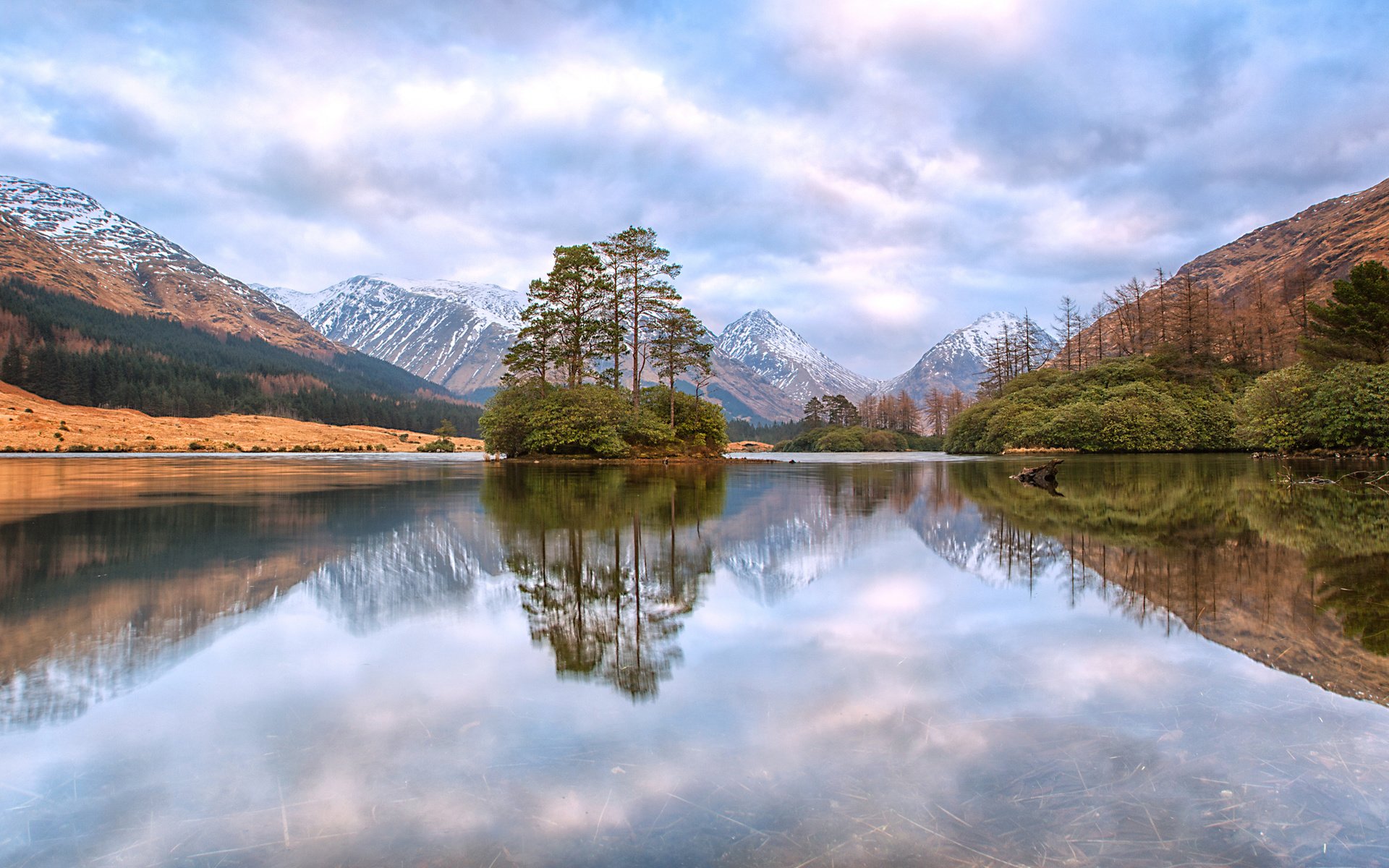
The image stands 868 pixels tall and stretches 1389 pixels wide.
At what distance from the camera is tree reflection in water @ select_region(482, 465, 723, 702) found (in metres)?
5.04

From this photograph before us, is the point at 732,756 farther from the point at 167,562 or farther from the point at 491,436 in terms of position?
the point at 491,436

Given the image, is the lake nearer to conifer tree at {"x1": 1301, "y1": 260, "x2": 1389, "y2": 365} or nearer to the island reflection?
the island reflection

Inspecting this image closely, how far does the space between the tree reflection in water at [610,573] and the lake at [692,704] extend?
61 mm

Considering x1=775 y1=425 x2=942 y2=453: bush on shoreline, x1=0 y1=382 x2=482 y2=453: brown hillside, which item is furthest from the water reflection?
x1=775 y1=425 x2=942 y2=453: bush on shoreline

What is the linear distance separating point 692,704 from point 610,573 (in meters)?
4.04

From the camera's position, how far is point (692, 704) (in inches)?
161

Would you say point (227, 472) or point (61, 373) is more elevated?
point (61, 373)

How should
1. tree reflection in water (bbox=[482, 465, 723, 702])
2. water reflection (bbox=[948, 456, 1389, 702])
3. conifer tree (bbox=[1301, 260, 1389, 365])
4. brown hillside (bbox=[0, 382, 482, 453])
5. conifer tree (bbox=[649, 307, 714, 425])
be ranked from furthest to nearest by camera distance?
brown hillside (bbox=[0, 382, 482, 453]), conifer tree (bbox=[649, 307, 714, 425]), conifer tree (bbox=[1301, 260, 1389, 365]), water reflection (bbox=[948, 456, 1389, 702]), tree reflection in water (bbox=[482, 465, 723, 702])

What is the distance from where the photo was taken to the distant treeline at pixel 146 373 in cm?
10806

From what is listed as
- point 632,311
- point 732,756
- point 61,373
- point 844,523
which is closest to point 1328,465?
point 844,523

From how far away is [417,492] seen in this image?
19516mm

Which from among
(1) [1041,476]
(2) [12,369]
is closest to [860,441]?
(1) [1041,476]

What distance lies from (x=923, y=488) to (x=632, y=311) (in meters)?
27.3

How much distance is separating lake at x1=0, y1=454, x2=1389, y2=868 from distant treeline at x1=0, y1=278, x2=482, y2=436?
5060 inches
